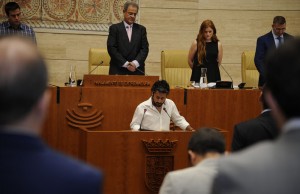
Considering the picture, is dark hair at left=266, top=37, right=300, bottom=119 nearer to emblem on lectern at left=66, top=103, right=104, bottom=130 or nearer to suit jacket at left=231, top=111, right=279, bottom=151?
suit jacket at left=231, top=111, right=279, bottom=151

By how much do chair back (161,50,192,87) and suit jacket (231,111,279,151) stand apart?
5.79 m

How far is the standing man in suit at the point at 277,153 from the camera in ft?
4.77

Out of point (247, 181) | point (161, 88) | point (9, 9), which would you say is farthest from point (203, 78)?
point (247, 181)

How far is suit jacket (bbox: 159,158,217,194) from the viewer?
2949 millimetres

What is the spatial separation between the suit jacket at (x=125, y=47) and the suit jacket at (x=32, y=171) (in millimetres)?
6833

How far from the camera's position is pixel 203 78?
27.3 feet

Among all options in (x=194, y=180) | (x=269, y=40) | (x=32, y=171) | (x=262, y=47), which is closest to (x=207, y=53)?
(x=262, y=47)

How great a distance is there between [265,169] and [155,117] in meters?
5.77

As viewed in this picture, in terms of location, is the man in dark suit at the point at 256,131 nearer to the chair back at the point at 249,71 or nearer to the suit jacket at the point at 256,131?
the suit jacket at the point at 256,131

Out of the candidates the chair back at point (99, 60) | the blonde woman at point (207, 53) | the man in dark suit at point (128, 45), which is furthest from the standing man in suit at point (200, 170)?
the chair back at point (99, 60)

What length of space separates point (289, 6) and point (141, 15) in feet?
9.15

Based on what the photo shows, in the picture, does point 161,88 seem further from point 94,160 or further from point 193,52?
point 193,52

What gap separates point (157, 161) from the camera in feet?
21.6

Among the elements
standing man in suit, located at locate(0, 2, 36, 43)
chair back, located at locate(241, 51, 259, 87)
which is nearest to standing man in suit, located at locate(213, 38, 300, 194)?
standing man in suit, located at locate(0, 2, 36, 43)
